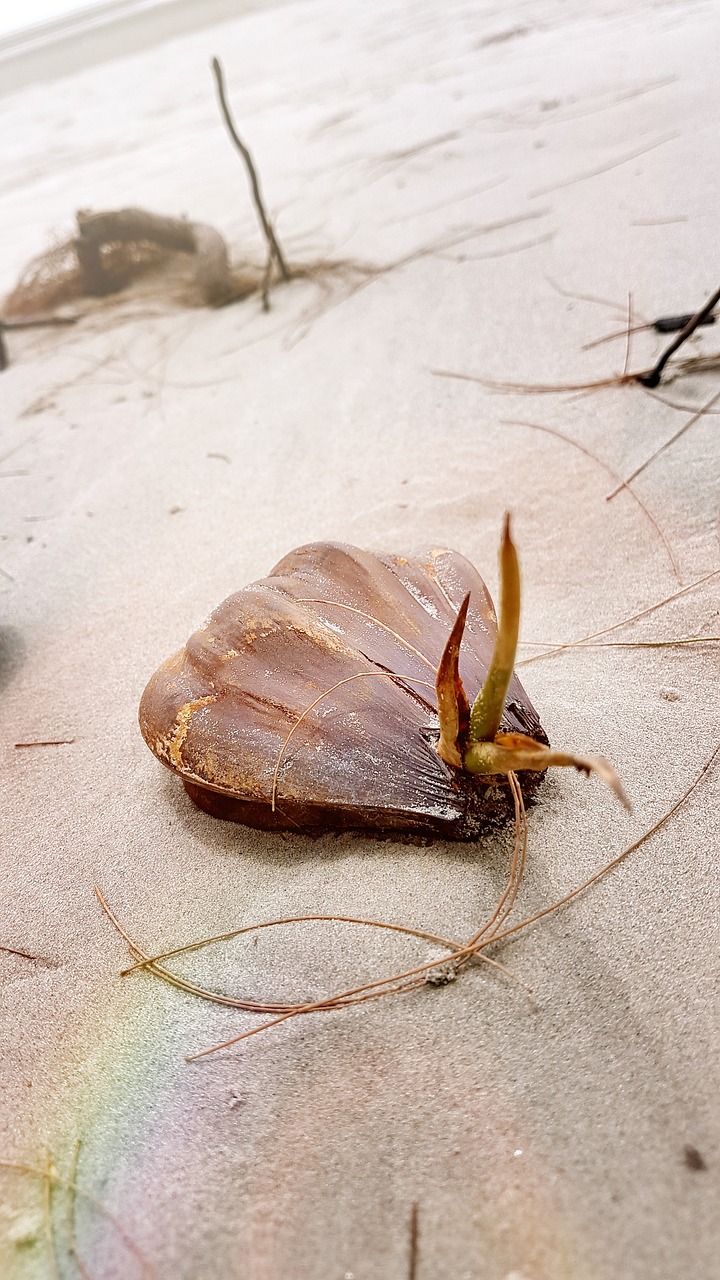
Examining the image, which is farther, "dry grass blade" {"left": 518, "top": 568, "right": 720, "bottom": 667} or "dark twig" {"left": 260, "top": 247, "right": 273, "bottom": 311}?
"dark twig" {"left": 260, "top": 247, "right": 273, "bottom": 311}

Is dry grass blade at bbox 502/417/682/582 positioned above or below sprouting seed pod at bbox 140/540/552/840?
below

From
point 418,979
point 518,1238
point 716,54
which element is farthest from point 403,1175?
point 716,54

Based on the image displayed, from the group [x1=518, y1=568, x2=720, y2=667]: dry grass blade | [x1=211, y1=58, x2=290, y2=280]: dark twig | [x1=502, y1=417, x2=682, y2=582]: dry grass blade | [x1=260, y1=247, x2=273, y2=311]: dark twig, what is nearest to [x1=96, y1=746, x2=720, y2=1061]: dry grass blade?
[x1=518, y1=568, x2=720, y2=667]: dry grass blade

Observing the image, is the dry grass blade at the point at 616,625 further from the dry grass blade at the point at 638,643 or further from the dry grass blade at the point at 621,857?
the dry grass blade at the point at 621,857

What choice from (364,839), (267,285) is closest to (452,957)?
(364,839)

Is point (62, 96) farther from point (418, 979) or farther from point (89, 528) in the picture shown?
point (418, 979)

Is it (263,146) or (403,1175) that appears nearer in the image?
(403,1175)

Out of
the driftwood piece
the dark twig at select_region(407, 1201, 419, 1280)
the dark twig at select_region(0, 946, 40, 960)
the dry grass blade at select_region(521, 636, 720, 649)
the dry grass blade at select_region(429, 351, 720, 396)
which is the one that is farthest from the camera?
the driftwood piece

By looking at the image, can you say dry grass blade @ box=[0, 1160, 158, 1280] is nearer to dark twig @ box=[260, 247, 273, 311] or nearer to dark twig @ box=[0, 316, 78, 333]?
dark twig @ box=[260, 247, 273, 311]
